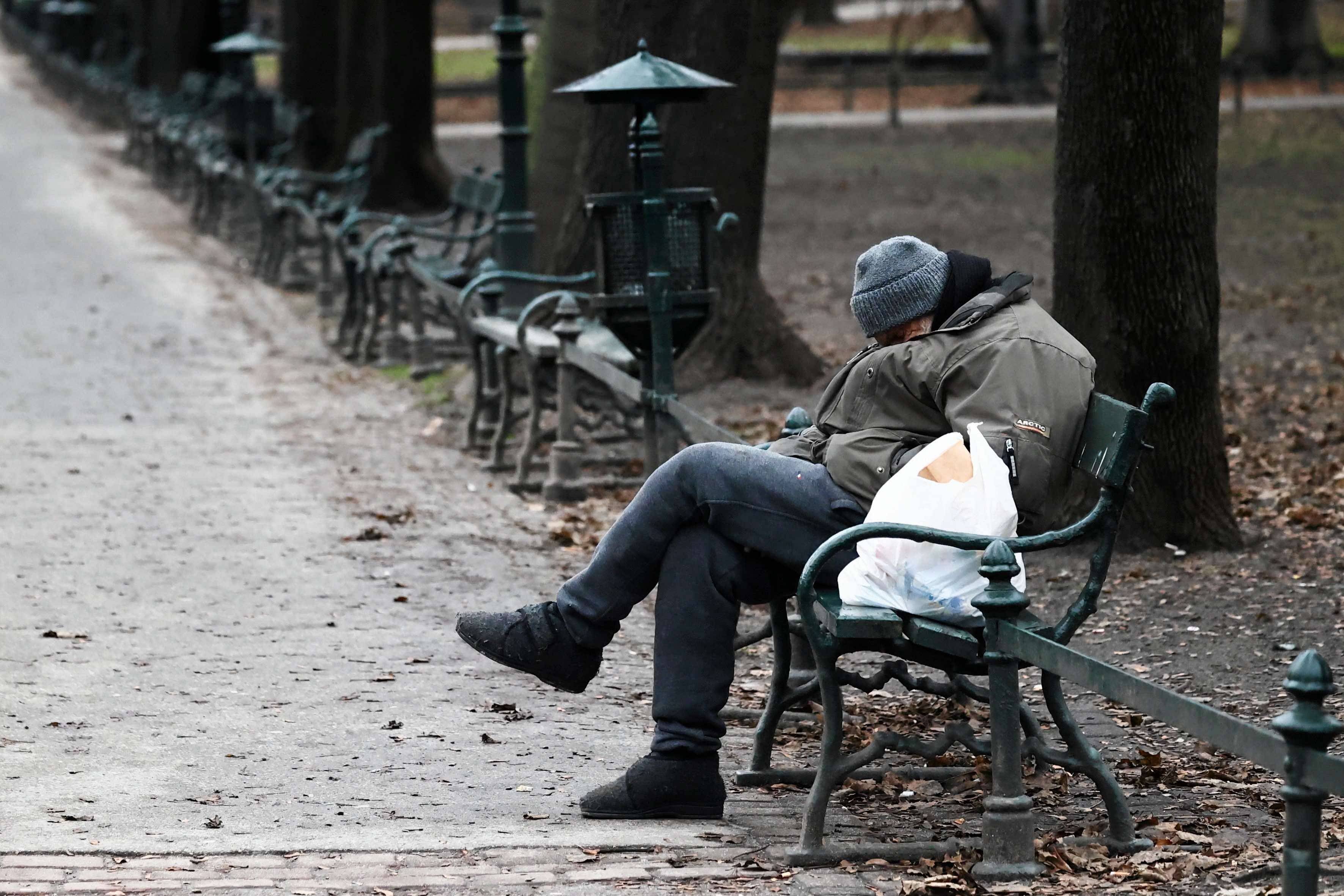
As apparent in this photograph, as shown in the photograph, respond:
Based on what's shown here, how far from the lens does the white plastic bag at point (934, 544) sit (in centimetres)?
427

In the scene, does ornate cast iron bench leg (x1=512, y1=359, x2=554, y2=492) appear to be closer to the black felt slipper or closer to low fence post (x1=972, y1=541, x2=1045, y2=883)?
the black felt slipper

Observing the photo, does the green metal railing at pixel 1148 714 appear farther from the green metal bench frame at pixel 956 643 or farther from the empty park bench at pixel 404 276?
the empty park bench at pixel 404 276

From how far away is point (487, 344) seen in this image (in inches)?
396

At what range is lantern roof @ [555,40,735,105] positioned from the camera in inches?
304

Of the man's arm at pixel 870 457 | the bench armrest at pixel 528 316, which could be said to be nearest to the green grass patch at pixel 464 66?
the bench armrest at pixel 528 316

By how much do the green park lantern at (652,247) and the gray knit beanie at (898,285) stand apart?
3025 millimetres

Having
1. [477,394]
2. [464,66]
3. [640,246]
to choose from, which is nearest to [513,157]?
[477,394]

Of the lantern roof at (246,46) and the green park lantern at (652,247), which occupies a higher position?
the lantern roof at (246,46)

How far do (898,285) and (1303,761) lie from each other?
1.68 metres

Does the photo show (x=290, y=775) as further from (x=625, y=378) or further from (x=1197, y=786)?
(x=625, y=378)

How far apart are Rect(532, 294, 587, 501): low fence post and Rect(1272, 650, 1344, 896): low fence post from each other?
554 cm

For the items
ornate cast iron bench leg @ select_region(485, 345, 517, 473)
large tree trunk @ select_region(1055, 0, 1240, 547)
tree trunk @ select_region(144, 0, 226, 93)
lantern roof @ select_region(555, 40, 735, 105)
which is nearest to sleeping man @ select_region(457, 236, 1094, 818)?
large tree trunk @ select_region(1055, 0, 1240, 547)

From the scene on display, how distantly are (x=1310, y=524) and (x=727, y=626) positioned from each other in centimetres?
386

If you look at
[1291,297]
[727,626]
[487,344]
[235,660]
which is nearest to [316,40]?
[1291,297]
